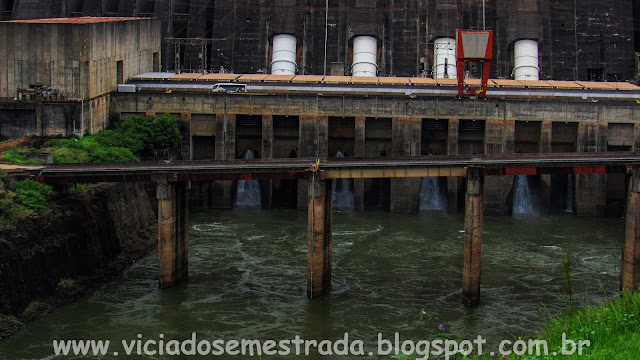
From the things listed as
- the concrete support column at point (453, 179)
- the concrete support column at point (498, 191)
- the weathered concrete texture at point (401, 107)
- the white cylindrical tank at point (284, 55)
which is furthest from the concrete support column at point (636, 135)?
the white cylindrical tank at point (284, 55)

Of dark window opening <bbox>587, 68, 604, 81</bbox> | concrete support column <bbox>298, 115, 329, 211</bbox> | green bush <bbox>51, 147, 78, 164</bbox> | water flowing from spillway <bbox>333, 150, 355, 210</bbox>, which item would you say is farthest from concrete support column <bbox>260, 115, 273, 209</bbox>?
dark window opening <bbox>587, 68, 604, 81</bbox>

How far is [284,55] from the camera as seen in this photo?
9756 cm

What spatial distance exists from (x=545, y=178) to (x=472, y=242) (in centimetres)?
3088

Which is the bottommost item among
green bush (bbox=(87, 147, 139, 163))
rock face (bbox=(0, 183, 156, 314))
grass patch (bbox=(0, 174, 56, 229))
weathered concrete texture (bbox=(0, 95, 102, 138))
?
rock face (bbox=(0, 183, 156, 314))

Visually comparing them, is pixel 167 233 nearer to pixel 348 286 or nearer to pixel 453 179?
pixel 348 286

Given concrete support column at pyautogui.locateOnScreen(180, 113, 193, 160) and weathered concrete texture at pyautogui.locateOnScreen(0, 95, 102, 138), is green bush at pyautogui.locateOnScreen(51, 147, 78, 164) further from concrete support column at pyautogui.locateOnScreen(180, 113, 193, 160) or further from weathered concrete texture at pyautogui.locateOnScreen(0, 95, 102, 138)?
concrete support column at pyautogui.locateOnScreen(180, 113, 193, 160)

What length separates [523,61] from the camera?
96.9 m

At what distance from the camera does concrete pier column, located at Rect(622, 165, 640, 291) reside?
53.2 m

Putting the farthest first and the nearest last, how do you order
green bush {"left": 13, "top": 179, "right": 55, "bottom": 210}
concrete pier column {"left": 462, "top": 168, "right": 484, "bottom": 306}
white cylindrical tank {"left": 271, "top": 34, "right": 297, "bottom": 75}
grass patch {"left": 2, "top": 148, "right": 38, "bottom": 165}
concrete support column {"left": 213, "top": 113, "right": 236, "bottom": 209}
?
→ 1. white cylindrical tank {"left": 271, "top": 34, "right": 297, "bottom": 75}
2. concrete support column {"left": 213, "top": 113, "right": 236, "bottom": 209}
3. grass patch {"left": 2, "top": 148, "right": 38, "bottom": 165}
4. green bush {"left": 13, "top": 179, "right": 55, "bottom": 210}
5. concrete pier column {"left": 462, "top": 168, "right": 484, "bottom": 306}

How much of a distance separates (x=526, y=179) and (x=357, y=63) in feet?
75.2

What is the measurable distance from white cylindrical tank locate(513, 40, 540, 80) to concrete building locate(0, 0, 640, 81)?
2.46 ft

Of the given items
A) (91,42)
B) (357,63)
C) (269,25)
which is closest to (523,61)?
(357,63)

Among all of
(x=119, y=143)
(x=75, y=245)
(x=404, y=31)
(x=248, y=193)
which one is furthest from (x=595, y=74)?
(x=75, y=245)

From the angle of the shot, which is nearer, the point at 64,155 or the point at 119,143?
the point at 64,155
